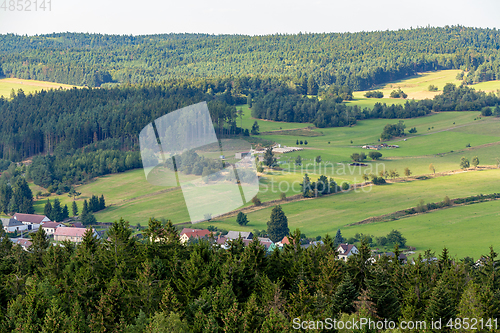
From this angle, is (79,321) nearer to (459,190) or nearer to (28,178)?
(459,190)

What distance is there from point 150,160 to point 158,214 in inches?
2033

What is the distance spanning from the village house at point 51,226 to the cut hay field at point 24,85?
110 m

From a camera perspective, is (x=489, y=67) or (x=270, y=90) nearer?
(x=270, y=90)

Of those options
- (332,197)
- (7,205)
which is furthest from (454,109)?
(7,205)

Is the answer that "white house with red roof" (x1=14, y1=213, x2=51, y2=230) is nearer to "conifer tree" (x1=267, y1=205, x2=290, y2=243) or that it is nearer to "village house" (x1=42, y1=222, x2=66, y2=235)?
"village house" (x1=42, y1=222, x2=66, y2=235)

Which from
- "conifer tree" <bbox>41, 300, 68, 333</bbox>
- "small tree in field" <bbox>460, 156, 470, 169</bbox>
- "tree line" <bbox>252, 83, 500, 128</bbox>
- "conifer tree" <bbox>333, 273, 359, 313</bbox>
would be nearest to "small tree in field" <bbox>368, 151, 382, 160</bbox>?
"small tree in field" <bbox>460, 156, 470, 169</bbox>

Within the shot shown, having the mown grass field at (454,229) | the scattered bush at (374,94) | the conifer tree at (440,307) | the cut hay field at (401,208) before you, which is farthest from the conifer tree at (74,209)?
the scattered bush at (374,94)

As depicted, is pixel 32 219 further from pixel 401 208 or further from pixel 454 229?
pixel 454 229

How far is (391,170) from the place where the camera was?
86062 mm

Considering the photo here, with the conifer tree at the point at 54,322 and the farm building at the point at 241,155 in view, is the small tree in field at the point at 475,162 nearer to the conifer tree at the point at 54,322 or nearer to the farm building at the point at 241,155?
the farm building at the point at 241,155

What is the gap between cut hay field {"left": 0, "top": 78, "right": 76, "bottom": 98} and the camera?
170375 millimetres

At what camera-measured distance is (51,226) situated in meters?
67.6

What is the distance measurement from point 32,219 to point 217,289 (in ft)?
174

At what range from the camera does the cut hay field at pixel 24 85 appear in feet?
559
